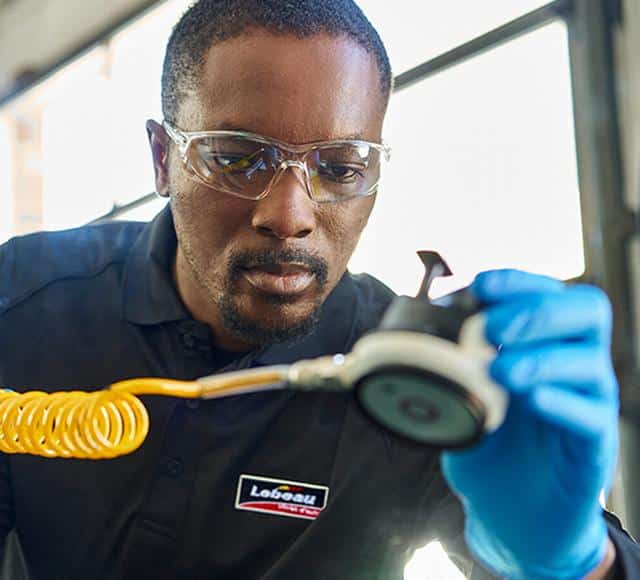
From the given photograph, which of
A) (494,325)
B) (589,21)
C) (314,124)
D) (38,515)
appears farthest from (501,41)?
(494,325)

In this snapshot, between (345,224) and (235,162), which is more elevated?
(235,162)

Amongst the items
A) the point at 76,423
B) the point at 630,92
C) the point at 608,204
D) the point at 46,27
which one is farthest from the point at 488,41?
the point at 46,27

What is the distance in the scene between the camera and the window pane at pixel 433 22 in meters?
3.00

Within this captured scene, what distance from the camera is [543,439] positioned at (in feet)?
3.23

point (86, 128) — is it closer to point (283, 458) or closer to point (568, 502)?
point (283, 458)

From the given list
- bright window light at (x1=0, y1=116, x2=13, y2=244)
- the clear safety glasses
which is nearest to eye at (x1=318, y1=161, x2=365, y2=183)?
the clear safety glasses

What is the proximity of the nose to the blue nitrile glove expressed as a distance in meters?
0.48

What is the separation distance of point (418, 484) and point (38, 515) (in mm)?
604

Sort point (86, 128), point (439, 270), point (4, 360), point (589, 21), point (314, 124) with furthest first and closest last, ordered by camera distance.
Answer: point (86, 128) → point (589, 21) → point (4, 360) → point (314, 124) → point (439, 270)

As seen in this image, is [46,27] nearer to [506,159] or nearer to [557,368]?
[506,159]

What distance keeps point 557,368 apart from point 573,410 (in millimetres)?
46

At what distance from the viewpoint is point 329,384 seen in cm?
84

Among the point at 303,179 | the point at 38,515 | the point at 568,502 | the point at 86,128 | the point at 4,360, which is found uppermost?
the point at 303,179

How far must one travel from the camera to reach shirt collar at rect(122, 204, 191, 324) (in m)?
1.59
